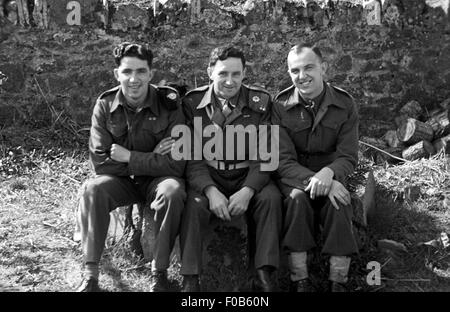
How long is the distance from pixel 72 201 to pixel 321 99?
2.30m

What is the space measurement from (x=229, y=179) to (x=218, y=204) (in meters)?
0.36

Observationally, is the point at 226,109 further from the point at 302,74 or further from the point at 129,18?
the point at 129,18

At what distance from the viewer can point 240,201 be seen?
3.98m

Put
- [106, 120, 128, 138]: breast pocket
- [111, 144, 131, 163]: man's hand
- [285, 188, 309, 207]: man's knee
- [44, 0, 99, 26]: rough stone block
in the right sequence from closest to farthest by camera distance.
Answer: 1. [285, 188, 309, 207]: man's knee
2. [111, 144, 131, 163]: man's hand
3. [106, 120, 128, 138]: breast pocket
4. [44, 0, 99, 26]: rough stone block

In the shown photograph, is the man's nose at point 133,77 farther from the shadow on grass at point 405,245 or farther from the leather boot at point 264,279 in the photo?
the shadow on grass at point 405,245

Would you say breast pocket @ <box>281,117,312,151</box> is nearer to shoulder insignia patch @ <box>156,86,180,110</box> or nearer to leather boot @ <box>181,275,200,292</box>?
shoulder insignia patch @ <box>156,86,180,110</box>

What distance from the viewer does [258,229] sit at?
154 inches

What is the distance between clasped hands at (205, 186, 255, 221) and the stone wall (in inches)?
109

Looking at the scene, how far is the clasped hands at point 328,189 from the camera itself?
394cm

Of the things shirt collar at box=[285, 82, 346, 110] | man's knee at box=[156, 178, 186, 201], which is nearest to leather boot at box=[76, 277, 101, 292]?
man's knee at box=[156, 178, 186, 201]

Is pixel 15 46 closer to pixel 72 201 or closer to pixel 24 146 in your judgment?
pixel 24 146

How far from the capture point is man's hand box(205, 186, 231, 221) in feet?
13.0

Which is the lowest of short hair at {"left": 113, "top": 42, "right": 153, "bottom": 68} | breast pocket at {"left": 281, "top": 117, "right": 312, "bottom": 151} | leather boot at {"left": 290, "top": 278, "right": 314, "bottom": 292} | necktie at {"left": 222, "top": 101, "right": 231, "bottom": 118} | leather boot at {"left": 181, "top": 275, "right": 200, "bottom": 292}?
leather boot at {"left": 290, "top": 278, "right": 314, "bottom": 292}

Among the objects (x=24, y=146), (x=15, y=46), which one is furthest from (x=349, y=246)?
(x=15, y=46)
